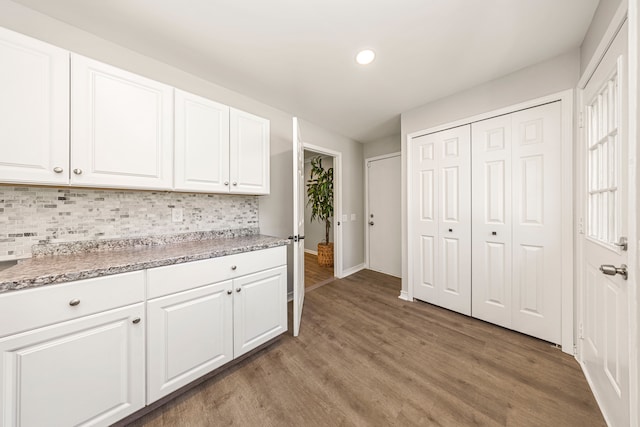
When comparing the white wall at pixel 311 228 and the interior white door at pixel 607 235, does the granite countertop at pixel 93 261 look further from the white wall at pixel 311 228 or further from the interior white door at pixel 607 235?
the white wall at pixel 311 228

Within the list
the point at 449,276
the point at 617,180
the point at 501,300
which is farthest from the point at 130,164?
the point at 501,300

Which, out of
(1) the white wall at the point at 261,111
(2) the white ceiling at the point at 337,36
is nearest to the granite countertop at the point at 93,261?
(1) the white wall at the point at 261,111

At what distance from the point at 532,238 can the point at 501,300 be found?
646 millimetres

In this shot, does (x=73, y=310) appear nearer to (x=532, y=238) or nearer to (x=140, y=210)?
(x=140, y=210)

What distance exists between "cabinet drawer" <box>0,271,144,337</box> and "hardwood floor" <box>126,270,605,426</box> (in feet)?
2.38

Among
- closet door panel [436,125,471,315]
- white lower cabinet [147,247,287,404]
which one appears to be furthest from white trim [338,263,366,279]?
white lower cabinet [147,247,287,404]

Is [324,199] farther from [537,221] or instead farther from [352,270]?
[537,221]

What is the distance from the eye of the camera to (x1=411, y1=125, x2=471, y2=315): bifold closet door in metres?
2.25

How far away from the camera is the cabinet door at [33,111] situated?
1045 mm

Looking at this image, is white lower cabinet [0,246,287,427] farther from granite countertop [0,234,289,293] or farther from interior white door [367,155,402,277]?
interior white door [367,155,402,277]

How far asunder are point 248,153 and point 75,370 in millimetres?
1675

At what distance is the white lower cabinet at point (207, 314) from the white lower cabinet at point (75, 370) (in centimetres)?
8

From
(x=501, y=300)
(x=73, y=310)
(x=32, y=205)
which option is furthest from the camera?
(x=501, y=300)

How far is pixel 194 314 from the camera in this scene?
53.5 inches
